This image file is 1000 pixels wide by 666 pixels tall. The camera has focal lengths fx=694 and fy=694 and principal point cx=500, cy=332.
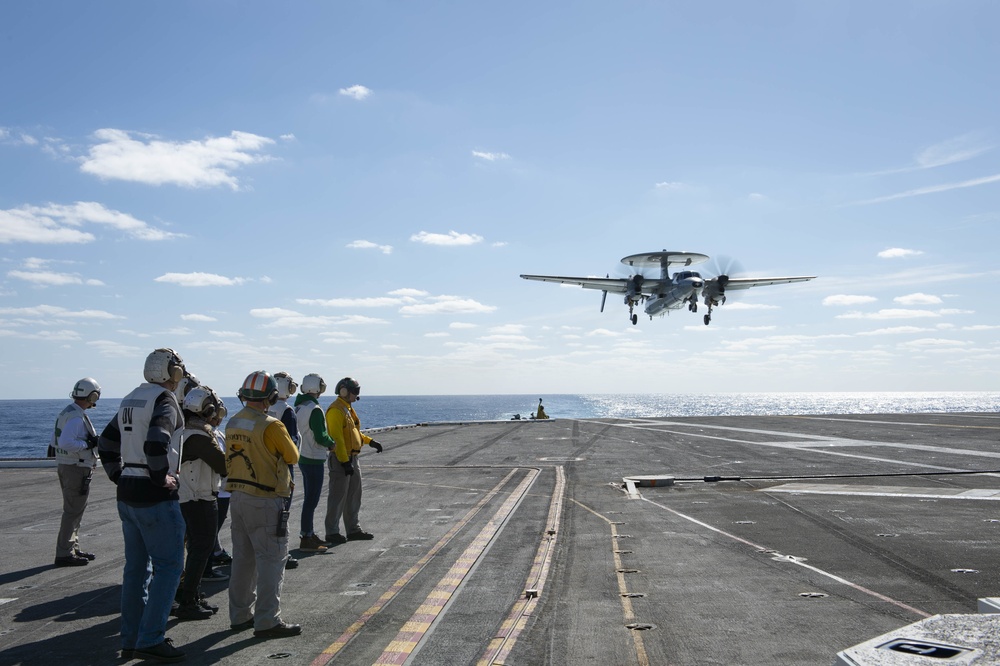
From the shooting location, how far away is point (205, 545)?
24.5 feet

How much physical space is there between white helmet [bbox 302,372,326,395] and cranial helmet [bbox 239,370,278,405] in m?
3.45

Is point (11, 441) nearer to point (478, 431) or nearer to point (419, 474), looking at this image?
point (478, 431)

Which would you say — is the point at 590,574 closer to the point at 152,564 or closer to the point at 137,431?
the point at 152,564

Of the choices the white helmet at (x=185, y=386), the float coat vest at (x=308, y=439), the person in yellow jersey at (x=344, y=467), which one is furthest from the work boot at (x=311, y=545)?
the white helmet at (x=185, y=386)

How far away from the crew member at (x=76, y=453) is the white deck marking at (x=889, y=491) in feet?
43.4

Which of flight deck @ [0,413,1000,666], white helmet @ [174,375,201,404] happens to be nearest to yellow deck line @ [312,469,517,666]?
flight deck @ [0,413,1000,666]

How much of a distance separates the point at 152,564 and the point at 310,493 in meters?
4.05

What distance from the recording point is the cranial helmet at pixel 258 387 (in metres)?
6.70

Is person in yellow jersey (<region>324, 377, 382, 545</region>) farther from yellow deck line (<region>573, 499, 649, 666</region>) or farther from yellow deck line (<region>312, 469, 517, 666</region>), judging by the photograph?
yellow deck line (<region>573, 499, 649, 666</region>)

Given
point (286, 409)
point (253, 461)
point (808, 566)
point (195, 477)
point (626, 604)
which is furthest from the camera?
point (286, 409)

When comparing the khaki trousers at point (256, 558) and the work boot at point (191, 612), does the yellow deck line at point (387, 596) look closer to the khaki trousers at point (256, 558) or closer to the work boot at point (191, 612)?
the khaki trousers at point (256, 558)

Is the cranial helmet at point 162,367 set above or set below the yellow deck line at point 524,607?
above

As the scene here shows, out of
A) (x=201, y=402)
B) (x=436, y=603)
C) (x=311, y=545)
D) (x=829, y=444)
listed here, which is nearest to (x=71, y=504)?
(x=311, y=545)

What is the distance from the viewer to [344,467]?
10.6 metres
